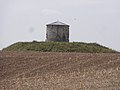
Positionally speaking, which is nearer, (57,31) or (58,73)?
(58,73)

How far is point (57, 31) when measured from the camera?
42062mm

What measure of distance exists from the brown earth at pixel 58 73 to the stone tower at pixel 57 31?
63.4 feet

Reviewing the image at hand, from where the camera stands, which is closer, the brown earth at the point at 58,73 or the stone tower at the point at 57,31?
the brown earth at the point at 58,73

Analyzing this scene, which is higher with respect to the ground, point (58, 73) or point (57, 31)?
point (57, 31)

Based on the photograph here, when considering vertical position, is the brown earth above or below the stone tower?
below

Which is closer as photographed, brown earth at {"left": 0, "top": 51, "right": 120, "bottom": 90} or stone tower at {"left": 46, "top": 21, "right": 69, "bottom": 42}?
brown earth at {"left": 0, "top": 51, "right": 120, "bottom": 90}

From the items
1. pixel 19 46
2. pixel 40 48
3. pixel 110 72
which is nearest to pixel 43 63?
pixel 110 72

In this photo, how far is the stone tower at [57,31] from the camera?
42097 mm

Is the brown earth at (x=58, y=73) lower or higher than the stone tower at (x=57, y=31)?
lower

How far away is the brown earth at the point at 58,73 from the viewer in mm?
14595

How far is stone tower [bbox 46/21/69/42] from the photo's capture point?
42097mm

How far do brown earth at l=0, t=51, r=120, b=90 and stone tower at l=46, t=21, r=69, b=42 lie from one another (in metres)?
19.3

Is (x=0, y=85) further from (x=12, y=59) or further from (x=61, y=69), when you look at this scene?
(x=12, y=59)

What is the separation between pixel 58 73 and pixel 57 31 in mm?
24543
